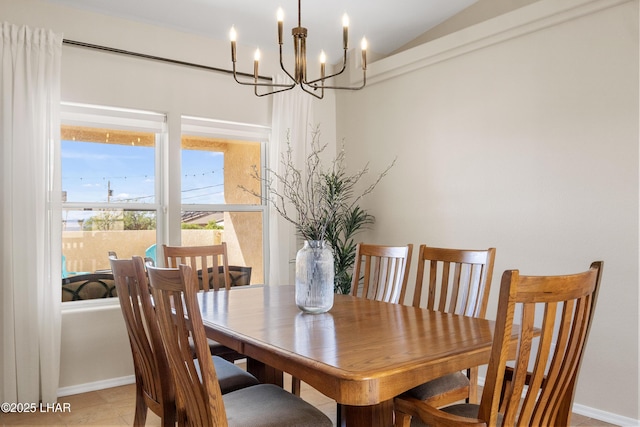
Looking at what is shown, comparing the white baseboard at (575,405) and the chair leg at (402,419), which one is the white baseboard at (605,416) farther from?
the chair leg at (402,419)

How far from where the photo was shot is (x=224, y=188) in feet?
14.3

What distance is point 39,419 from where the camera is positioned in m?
3.02

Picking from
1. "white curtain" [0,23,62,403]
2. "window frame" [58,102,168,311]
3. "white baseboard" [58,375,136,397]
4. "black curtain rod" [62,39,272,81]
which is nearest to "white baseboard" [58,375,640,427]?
"white baseboard" [58,375,136,397]

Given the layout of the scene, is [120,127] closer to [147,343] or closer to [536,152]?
[147,343]

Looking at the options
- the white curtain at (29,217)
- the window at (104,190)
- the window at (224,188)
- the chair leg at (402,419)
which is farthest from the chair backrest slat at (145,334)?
the window at (224,188)

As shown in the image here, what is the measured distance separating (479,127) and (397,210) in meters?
0.99

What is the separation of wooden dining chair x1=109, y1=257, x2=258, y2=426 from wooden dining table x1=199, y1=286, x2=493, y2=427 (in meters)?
0.23

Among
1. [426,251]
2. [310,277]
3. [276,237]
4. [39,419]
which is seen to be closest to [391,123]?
[276,237]

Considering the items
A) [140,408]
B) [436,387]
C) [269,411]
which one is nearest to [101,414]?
[140,408]

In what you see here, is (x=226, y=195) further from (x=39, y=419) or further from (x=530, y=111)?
(x=530, y=111)

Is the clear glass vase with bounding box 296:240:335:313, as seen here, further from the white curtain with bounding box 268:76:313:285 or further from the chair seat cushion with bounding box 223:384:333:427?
the white curtain with bounding box 268:76:313:285

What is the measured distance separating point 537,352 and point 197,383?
1020 mm

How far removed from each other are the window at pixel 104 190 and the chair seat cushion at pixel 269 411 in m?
2.14

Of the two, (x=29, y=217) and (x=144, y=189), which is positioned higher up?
(x=144, y=189)
